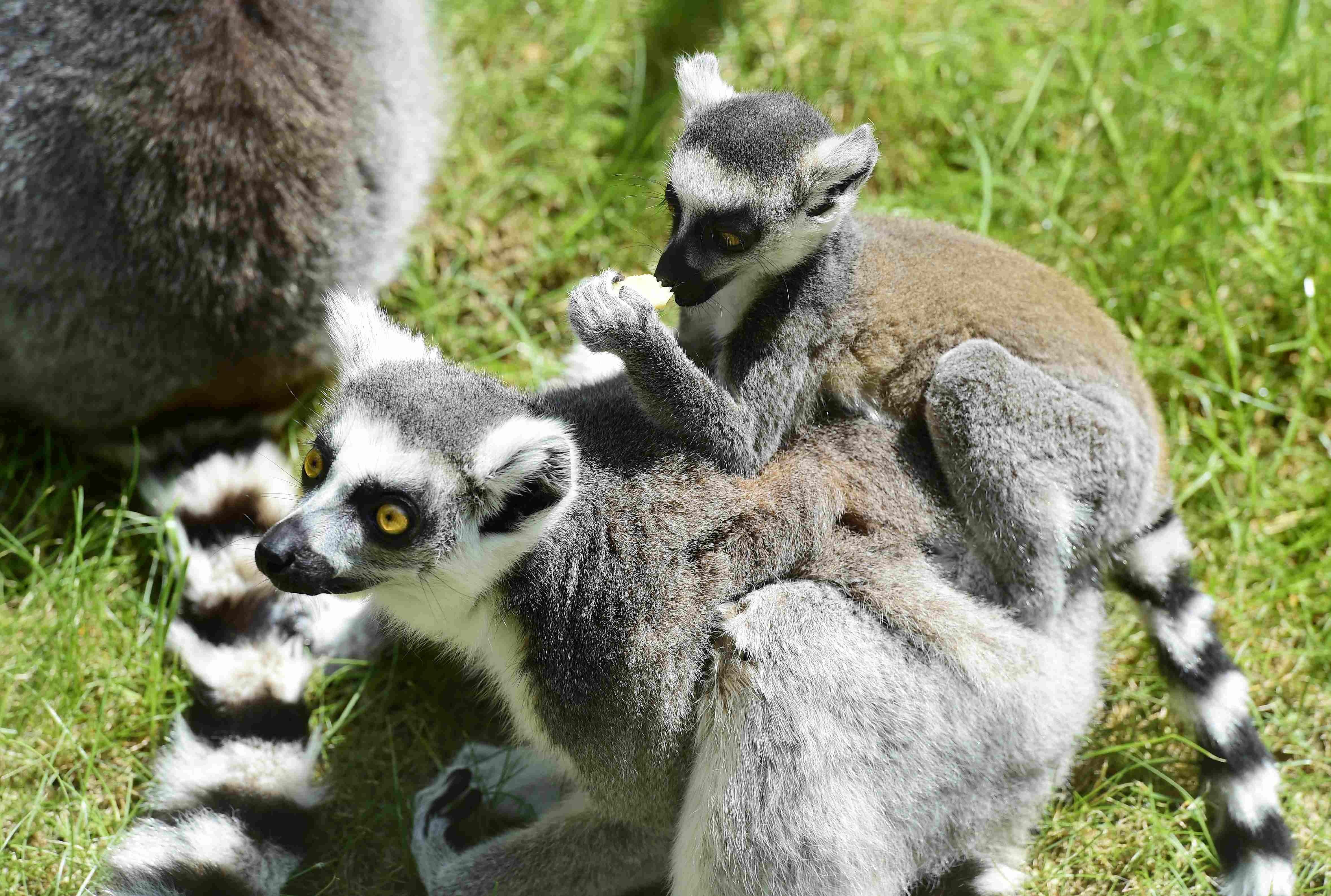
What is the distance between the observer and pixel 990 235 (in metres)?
4.73

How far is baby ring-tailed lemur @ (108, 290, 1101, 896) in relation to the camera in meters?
2.74

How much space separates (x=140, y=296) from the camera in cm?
376

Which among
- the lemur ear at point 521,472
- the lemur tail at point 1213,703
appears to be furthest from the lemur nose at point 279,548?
the lemur tail at point 1213,703

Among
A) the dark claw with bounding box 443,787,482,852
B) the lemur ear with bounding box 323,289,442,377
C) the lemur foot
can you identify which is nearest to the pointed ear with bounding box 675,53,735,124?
the lemur ear with bounding box 323,289,442,377

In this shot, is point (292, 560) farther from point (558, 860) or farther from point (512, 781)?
point (512, 781)

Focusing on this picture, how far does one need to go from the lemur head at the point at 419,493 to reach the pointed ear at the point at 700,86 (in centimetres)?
113

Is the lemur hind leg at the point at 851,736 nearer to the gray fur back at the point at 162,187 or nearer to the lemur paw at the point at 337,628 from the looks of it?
the lemur paw at the point at 337,628

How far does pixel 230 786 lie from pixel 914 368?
7.02ft

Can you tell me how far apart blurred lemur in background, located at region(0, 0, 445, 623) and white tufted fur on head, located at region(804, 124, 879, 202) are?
1.64m

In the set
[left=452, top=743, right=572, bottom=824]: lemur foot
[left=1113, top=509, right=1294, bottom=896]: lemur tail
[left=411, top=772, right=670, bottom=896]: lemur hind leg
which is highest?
[left=1113, top=509, right=1294, bottom=896]: lemur tail

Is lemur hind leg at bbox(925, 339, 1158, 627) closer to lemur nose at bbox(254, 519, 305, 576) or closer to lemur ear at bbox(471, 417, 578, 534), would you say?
lemur ear at bbox(471, 417, 578, 534)

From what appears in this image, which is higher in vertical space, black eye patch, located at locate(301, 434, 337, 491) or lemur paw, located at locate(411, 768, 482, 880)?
black eye patch, located at locate(301, 434, 337, 491)

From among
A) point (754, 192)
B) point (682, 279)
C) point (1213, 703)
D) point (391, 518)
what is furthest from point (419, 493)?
point (1213, 703)

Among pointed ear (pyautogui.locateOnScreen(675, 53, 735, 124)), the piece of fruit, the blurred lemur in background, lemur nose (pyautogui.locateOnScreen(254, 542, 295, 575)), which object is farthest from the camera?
the blurred lemur in background
